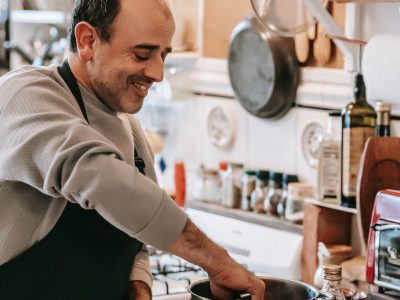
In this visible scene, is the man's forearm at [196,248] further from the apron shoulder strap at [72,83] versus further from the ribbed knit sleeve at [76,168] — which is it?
the apron shoulder strap at [72,83]

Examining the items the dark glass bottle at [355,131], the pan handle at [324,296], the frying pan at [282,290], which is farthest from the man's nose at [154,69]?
the dark glass bottle at [355,131]

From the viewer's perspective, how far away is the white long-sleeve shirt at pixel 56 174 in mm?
1413

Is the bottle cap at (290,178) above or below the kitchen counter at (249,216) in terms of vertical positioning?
above

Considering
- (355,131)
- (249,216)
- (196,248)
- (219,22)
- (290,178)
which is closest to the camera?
(196,248)

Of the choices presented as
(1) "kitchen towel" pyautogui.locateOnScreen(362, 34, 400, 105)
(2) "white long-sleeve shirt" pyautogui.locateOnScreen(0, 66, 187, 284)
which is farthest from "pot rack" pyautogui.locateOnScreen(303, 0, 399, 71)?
(2) "white long-sleeve shirt" pyautogui.locateOnScreen(0, 66, 187, 284)

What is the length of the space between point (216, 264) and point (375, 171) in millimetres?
726

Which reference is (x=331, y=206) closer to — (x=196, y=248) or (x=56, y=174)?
(x=196, y=248)

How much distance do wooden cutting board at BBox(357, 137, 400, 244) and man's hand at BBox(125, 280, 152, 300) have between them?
1.96ft

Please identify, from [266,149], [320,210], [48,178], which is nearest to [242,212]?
[266,149]

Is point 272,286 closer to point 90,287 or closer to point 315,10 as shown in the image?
point 90,287

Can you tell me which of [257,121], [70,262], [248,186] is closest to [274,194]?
[248,186]

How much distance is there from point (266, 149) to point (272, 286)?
117 centimetres

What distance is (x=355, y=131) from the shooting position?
2.33 m

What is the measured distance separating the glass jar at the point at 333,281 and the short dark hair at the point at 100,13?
2.28ft
